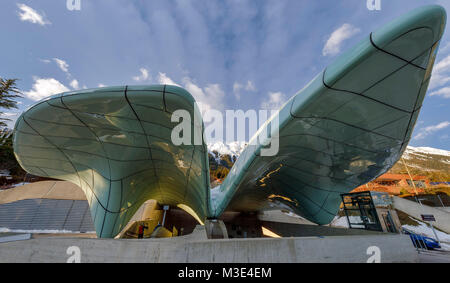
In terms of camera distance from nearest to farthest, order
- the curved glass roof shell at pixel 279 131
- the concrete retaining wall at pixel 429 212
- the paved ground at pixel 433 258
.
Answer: the curved glass roof shell at pixel 279 131
the paved ground at pixel 433 258
the concrete retaining wall at pixel 429 212

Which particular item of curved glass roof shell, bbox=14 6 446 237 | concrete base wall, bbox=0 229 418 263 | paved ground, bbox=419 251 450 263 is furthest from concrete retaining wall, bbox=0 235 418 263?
paved ground, bbox=419 251 450 263

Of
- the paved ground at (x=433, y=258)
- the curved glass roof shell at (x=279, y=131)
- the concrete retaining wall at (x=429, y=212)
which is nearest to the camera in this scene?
the curved glass roof shell at (x=279, y=131)

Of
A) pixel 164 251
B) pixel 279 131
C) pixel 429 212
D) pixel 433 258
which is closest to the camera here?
pixel 164 251

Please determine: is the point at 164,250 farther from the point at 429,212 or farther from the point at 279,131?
the point at 429,212

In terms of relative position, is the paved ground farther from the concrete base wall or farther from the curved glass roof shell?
the concrete base wall

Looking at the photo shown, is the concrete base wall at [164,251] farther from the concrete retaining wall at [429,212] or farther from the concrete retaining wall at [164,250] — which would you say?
the concrete retaining wall at [429,212]

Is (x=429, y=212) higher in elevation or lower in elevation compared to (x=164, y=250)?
higher


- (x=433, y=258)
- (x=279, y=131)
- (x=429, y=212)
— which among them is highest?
(x=429, y=212)

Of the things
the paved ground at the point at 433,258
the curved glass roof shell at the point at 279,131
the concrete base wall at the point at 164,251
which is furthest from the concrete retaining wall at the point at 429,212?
the concrete base wall at the point at 164,251

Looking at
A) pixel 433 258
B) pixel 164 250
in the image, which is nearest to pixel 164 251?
pixel 164 250

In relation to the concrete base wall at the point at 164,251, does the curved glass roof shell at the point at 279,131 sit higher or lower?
higher

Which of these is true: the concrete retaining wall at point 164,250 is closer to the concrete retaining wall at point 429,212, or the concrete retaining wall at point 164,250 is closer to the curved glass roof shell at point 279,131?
the curved glass roof shell at point 279,131

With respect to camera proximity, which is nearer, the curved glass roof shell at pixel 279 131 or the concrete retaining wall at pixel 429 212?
the curved glass roof shell at pixel 279 131
